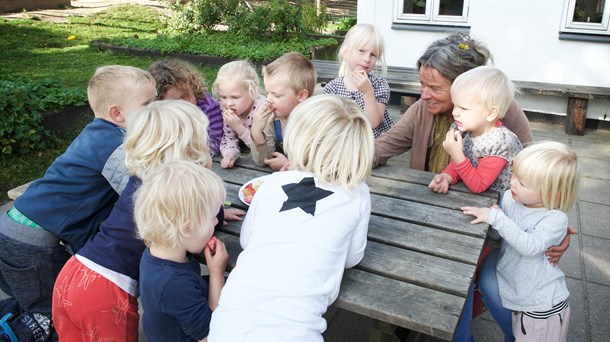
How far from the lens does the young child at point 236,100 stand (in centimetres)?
289

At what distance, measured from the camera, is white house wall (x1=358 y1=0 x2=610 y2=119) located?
20.2 ft

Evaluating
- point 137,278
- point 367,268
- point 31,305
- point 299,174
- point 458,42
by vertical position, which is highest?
point 458,42

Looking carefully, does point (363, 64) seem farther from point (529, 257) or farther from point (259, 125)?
point (529, 257)

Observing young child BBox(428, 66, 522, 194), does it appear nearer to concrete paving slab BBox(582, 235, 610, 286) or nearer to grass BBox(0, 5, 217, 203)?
concrete paving slab BBox(582, 235, 610, 286)

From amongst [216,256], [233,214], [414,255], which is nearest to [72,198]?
[233,214]

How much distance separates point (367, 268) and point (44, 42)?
10.5 meters

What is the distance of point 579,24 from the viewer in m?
6.12

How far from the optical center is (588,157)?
5.25 metres

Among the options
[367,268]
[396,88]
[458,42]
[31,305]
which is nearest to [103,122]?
[31,305]

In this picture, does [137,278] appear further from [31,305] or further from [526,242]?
[526,242]

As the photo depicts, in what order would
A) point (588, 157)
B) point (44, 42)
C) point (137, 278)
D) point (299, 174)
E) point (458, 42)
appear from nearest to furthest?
point (299, 174) → point (137, 278) → point (458, 42) → point (588, 157) → point (44, 42)

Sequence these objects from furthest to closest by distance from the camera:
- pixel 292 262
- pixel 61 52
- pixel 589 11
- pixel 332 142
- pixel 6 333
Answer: pixel 61 52, pixel 589 11, pixel 6 333, pixel 332 142, pixel 292 262

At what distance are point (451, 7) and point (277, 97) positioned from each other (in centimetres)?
488

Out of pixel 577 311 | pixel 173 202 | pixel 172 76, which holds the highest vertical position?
pixel 172 76
